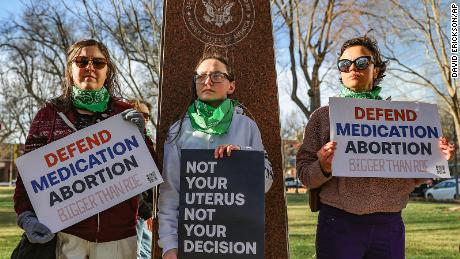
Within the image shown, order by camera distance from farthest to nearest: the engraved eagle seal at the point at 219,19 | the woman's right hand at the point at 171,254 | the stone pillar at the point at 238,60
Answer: the engraved eagle seal at the point at 219,19, the stone pillar at the point at 238,60, the woman's right hand at the point at 171,254

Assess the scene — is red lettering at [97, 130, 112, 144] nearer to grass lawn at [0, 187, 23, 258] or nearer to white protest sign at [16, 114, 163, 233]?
white protest sign at [16, 114, 163, 233]

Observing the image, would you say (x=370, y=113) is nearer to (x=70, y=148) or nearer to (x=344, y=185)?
(x=344, y=185)

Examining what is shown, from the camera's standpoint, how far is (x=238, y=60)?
4.35 metres

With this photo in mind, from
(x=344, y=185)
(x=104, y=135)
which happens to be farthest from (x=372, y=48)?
(x=104, y=135)

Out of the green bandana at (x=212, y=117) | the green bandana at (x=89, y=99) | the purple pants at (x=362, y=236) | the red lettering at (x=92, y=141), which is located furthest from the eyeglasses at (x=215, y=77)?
the purple pants at (x=362, y=236)

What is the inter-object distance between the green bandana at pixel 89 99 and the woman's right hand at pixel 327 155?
53.1 inches

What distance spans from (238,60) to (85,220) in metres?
1.95

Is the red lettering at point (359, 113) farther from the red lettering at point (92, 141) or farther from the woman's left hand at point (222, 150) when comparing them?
the red lettering at point (92, 141)

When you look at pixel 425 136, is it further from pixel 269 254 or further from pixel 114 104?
pixel 114 104

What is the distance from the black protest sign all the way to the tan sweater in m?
0.40

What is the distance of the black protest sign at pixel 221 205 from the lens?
9.69 ft

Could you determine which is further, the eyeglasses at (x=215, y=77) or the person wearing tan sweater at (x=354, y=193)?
the eyeglasses at (x=215, y=77)

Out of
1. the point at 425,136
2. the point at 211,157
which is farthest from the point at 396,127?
the point at 211,157

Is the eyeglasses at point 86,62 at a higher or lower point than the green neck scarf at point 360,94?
higher
